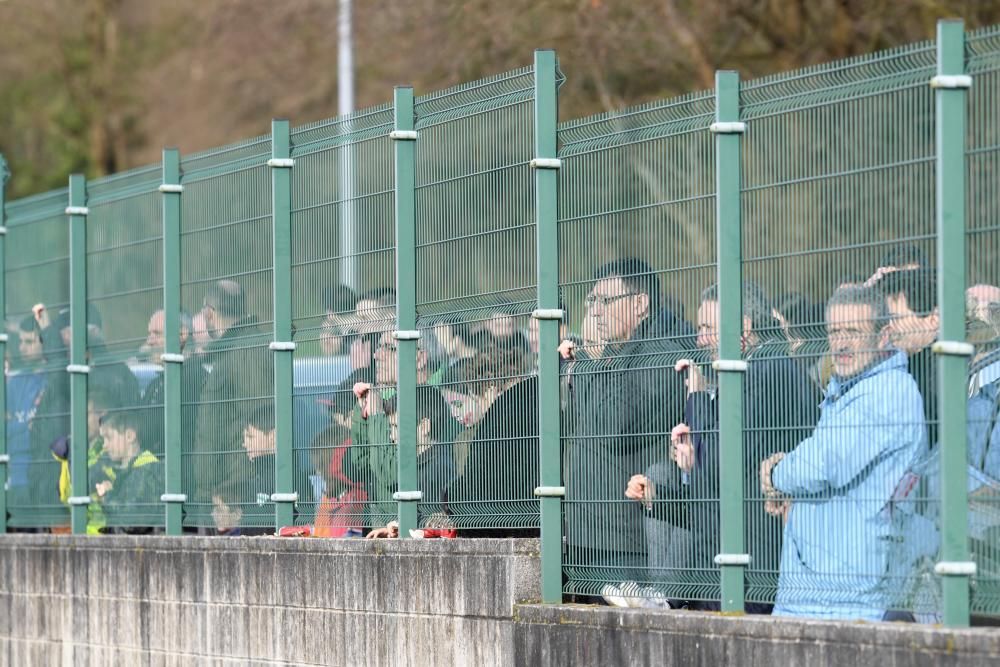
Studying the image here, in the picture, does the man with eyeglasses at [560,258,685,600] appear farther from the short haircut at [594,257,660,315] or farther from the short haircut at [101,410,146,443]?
the short haircut at [101,410,146,443]

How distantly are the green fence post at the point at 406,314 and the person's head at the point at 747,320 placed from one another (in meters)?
2.22

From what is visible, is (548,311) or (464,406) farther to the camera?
(464,406)

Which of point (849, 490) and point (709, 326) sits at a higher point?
point (709, 326)

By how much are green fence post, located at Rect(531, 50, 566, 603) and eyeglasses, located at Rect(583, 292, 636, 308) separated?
0.58 feet

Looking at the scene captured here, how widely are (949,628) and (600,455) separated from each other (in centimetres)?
250

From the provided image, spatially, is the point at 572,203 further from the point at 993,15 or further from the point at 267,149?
the point at 993,15

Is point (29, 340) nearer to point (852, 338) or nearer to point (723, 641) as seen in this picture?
point (723, 641)

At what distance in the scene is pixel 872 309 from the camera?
22.7 ft

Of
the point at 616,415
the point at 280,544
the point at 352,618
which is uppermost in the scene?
the point at 616,415

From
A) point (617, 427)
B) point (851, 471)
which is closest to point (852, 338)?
point (851, 471)

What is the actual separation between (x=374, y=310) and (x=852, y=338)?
355 centimetres

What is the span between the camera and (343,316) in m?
10.3

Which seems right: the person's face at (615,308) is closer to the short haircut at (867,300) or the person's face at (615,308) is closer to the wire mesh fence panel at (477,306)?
the wire mesh fence panel at (477,306)

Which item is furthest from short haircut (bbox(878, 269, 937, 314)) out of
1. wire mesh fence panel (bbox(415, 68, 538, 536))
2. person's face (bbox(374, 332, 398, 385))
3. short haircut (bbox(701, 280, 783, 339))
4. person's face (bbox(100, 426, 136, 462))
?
person's face (bbox(100, 426, 136, 462))
